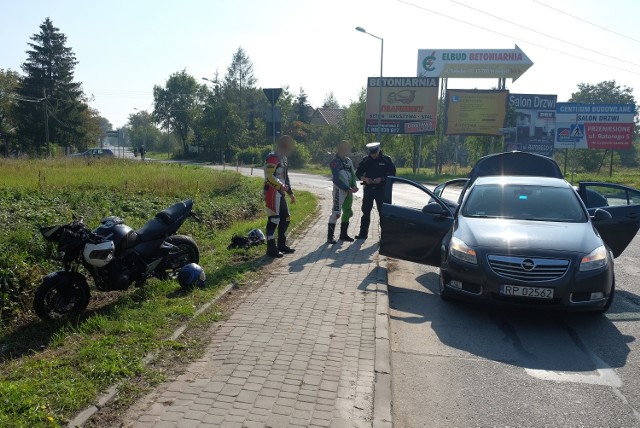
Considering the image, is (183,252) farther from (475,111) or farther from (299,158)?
(299,158)

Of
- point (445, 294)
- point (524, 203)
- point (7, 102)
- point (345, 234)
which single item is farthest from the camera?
point (7, 102)

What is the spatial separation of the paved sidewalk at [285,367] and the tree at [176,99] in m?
89.4

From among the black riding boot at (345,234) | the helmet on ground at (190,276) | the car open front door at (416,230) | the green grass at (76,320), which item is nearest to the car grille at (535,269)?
the car open front door at (416,230)

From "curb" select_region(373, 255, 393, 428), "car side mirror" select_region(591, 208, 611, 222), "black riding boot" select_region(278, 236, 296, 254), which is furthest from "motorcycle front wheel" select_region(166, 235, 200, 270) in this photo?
"car side mirror" select_region(591, 208, 611, 222)

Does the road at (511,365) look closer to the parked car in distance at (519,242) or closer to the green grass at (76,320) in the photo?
the parked car in distance at (519,242)

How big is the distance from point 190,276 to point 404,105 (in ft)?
123

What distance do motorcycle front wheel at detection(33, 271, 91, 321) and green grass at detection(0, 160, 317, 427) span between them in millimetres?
142

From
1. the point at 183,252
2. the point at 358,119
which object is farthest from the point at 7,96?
the point at 183,252

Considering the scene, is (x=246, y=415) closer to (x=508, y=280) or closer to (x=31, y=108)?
(x=508, y=280)

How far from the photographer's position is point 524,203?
7.10 metres

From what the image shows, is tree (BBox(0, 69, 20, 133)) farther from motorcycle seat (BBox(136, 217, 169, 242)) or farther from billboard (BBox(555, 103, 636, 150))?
motorcycle seat (BBox(136, 217, 169, 242))

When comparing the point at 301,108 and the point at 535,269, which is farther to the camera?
the point at 301,108

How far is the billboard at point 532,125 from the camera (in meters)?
43.4

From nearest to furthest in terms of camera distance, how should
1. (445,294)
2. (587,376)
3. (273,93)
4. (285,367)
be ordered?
1. (285,367)
2. (587,376)
3. (445,294)
4. (273,93)
